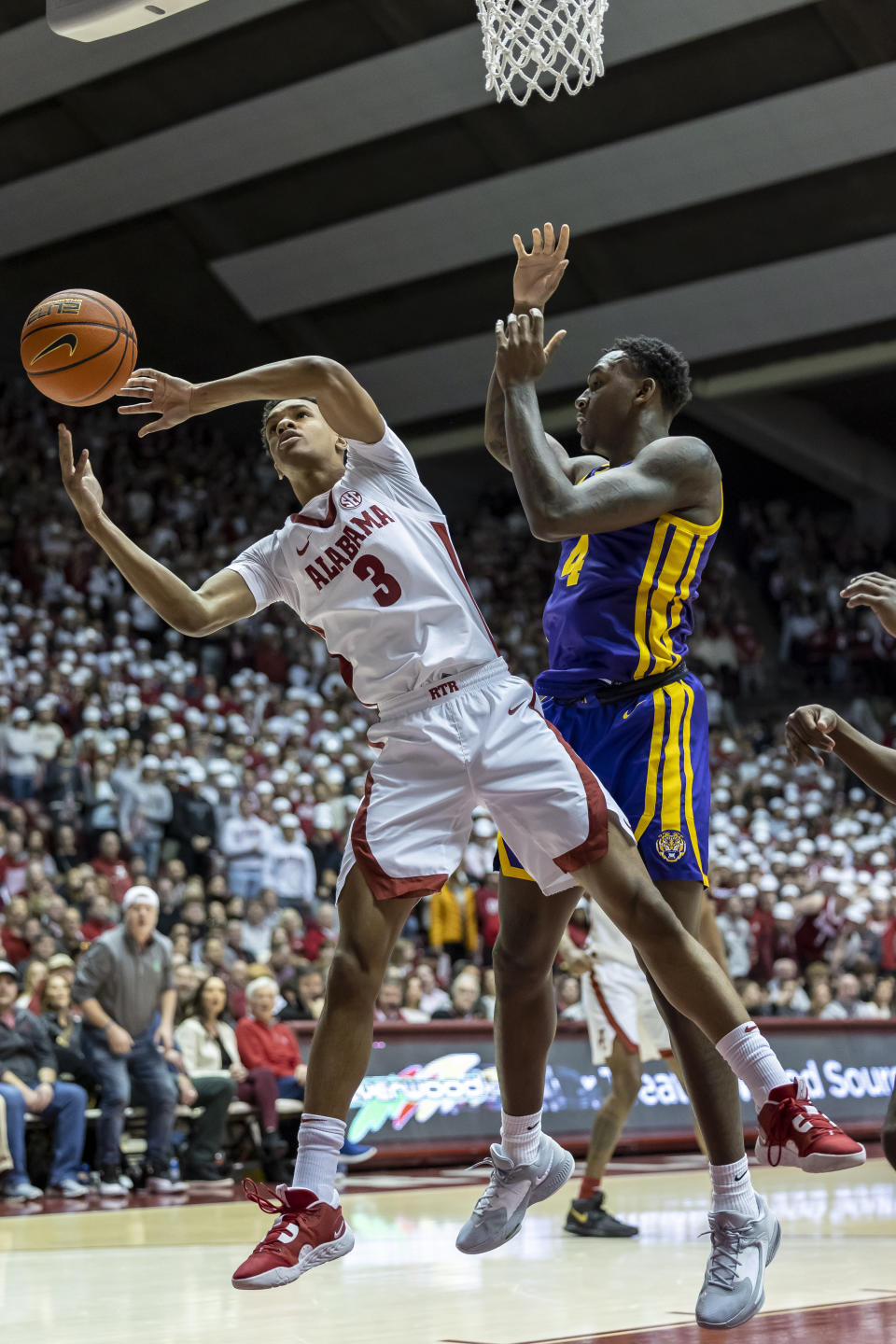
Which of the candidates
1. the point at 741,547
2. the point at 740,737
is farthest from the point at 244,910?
the point at 741,547

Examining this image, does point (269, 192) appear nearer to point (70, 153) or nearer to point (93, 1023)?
point (70, 153)

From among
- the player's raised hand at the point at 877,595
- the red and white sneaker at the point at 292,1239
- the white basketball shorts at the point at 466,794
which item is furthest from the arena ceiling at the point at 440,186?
the red and white sneaker at the point at 292,1239

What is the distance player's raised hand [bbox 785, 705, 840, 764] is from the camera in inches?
190

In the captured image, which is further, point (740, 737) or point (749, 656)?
point (749, 656)

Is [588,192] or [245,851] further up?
[588,192]

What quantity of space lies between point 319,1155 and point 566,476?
2.04 m

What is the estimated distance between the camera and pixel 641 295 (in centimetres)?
2473

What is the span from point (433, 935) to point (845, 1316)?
32.0 ft

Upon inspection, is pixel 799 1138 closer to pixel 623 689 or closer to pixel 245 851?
pixel 623 689

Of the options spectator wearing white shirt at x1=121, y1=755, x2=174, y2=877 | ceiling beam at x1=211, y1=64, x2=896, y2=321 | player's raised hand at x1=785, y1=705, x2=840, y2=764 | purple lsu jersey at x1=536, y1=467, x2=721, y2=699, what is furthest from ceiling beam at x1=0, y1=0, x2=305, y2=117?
player's raised hand at x1=785, y1=705, x2=840, y2=764

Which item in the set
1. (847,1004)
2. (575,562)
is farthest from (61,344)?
(847,1004)

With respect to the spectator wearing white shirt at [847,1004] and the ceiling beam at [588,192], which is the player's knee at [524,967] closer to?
the spectator wearing white shirt at [847,1004]

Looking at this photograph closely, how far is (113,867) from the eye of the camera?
1373cm

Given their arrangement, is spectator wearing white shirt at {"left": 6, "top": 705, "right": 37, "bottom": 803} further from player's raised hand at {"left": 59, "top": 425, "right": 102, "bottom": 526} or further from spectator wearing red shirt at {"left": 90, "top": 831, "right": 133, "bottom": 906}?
player's raised hand at {"left": 59, "top": 425, "right": 102, "bottom": 526}
